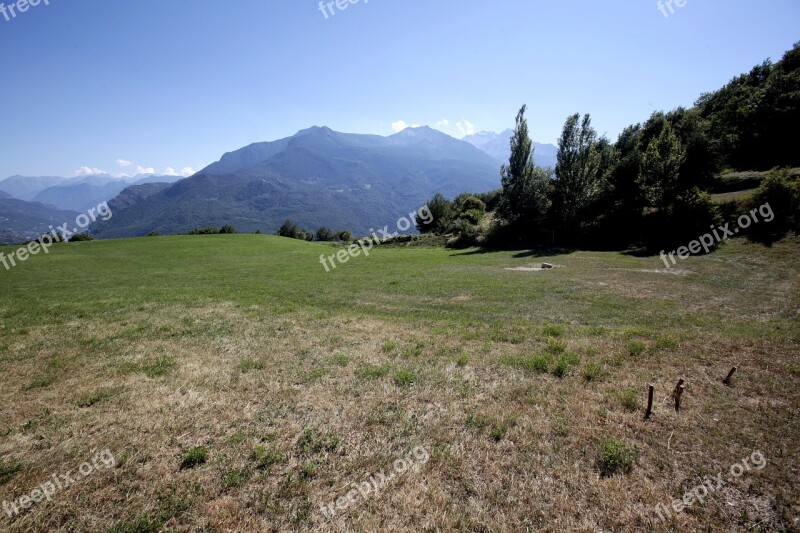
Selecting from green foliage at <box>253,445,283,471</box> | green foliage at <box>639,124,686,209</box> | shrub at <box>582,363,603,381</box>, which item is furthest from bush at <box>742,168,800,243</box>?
green foliage at <box>253,445,283,471</box>

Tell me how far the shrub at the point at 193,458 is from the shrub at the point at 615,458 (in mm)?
7860

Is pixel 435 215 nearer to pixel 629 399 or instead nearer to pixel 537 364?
pixel 537 364

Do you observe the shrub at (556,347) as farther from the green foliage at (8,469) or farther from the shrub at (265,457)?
the green foliage at (8,469)

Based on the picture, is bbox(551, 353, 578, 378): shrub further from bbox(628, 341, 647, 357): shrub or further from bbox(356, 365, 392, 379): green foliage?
bbox(356, 365, 392, 379): green foliage

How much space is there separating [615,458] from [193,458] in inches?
332

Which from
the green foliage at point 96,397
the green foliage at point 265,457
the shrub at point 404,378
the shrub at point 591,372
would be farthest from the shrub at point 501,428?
the green foliage at point 96,397

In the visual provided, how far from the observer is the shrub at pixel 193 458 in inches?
257

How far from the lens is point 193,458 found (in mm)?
6609

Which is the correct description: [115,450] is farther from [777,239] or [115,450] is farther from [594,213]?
[594,213]

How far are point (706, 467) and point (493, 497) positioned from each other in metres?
4.21

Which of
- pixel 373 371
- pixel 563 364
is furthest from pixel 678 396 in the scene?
pixel 373 371

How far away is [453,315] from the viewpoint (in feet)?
56.0

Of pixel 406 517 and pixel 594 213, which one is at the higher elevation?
pixel 594 213

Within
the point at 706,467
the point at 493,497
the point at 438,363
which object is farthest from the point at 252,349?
the point at 706,467
